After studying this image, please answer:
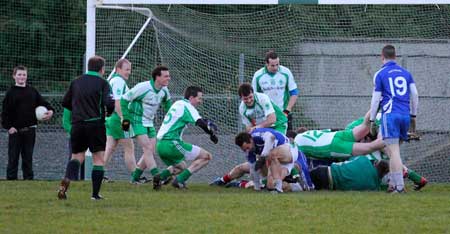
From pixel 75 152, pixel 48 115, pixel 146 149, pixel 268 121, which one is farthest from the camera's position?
pixel 48 115

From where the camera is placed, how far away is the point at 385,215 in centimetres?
1023

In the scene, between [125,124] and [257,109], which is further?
[257,109]

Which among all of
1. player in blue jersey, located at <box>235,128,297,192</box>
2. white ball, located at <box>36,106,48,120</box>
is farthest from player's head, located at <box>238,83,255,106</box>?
white ball, located at <box>36,106,48,120</box>

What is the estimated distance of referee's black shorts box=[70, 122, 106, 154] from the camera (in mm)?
11914

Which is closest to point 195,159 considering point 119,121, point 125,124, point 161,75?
point 125,124

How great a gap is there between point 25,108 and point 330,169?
5203mm

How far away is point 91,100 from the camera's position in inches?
470

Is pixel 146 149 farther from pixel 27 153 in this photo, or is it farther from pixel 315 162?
pixel 27 153

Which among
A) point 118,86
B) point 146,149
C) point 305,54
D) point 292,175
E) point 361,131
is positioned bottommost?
point 292,175

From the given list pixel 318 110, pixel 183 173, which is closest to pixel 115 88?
pixel 183 173

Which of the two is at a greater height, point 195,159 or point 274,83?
point 274,83

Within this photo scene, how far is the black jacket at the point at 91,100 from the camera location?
1191 centimetres

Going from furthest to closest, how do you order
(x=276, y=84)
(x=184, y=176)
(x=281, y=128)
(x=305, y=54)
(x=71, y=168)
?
(x=305, y=54) → (x=276, y=84) → (x=281, y=128) → (x=184, y=176) → (x=71, y=168)

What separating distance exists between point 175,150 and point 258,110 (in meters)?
1.21
